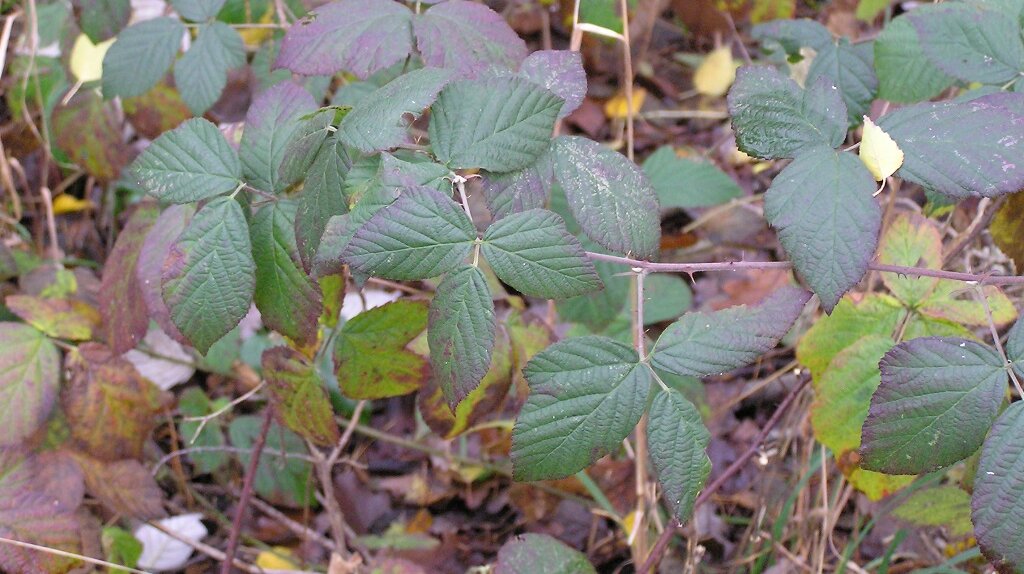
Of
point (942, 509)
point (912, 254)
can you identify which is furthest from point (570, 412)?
→ point (942, 509)

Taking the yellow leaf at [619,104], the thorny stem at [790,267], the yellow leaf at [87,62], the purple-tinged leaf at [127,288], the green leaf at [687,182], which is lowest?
the yellow leaf at [619,104]

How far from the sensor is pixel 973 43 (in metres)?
1.10

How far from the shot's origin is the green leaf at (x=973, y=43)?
1075mm

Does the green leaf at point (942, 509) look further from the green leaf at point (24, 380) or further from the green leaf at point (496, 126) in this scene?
the green leaf at point (24, 380)

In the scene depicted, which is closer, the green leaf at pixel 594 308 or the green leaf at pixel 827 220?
the green leaf at pixel 827 220

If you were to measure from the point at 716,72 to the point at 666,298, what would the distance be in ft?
3.24

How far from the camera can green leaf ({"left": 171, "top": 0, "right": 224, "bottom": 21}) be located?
1.39 meters

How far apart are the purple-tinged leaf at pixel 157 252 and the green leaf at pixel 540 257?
20.4 inches

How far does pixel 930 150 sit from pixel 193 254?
0.82 m

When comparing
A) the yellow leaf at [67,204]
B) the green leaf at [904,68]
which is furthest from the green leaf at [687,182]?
the yellow leaf at [67,204]

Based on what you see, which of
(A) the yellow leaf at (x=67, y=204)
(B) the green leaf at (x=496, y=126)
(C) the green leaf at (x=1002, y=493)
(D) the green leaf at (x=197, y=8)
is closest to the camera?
(C) the green leaf at (x=1002, y=493)

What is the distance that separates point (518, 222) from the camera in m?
0.86

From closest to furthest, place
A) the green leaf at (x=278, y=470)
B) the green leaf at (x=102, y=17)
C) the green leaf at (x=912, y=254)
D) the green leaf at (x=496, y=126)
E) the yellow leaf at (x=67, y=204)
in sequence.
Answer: the green leaf at (x=496, y=126), the green leaf at (x=912, y=254), the green leaf at (x=102, y=17), the green leaf at (x=278, y=470), the yellow leaf at (x=67, y=204)

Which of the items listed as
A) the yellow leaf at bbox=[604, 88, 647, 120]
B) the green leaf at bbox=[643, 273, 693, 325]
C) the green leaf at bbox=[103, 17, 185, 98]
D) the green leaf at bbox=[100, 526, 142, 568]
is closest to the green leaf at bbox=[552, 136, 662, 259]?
the green leaf at bbox=[103, 17, 185, 98]
